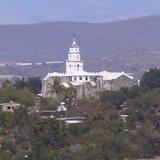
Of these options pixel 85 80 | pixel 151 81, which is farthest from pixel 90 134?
pixel 85 80

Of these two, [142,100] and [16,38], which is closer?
[142,100]

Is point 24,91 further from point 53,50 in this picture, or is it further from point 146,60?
point 53,50

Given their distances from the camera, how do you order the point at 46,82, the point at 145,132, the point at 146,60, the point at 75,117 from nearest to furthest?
1. the point at 145,132
2. the point at 75,117
3. the point at 46,82
4. the point at 146,60

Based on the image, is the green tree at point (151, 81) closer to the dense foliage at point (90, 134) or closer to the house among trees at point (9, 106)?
the dense foliage at point (90, 134)

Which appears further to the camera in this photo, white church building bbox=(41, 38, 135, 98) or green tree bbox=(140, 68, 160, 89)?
white church building bbox=(41, 38, 135, 98)

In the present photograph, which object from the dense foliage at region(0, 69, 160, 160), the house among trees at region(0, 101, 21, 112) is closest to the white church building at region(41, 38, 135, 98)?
the house among trees at region(0, 101, 21, 112)

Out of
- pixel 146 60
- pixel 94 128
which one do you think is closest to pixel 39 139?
pixel 94 128

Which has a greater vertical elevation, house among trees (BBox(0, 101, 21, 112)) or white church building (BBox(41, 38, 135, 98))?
white church building (BBox(41, 38, 135, 98))

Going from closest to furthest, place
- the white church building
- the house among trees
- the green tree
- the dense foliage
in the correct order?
the dense foliage
the house among trees
the green tree
the white church building

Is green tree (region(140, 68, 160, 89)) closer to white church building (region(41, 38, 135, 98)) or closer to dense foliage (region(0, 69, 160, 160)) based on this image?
white church building (region(41, 38, 135, 98))

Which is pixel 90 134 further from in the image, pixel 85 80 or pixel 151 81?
pixel 85 80
